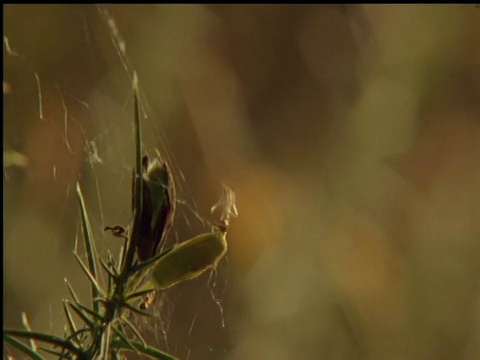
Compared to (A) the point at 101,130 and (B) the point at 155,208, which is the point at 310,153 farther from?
(B) the point at 155,208

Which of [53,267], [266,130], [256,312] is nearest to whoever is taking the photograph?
[53,267]

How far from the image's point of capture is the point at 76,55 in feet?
2.60

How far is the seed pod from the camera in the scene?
0.27 meters

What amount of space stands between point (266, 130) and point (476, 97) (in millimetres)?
329

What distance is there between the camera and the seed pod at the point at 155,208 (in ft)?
0.90

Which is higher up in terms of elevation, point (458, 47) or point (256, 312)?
point (458, 47)

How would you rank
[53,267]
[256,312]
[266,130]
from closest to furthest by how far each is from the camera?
1. [53,267]
2. [256,312]
3. [266,130]

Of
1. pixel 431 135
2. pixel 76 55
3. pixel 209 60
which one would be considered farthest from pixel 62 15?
pixel 431 135

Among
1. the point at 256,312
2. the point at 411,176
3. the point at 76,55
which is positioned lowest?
the point at 256,312

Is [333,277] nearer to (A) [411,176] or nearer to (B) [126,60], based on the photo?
(A) [411,176]

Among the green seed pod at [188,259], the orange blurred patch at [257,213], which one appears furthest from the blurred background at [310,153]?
the green seed pod at [188,259]

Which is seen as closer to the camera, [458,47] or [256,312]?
[256,312]

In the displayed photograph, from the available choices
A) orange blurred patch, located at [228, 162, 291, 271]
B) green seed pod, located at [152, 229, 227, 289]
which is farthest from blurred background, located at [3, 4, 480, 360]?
green seed pod, located at [152, 229, 227, 289]

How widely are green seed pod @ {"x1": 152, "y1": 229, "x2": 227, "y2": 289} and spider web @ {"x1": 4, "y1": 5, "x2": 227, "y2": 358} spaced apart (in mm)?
327
